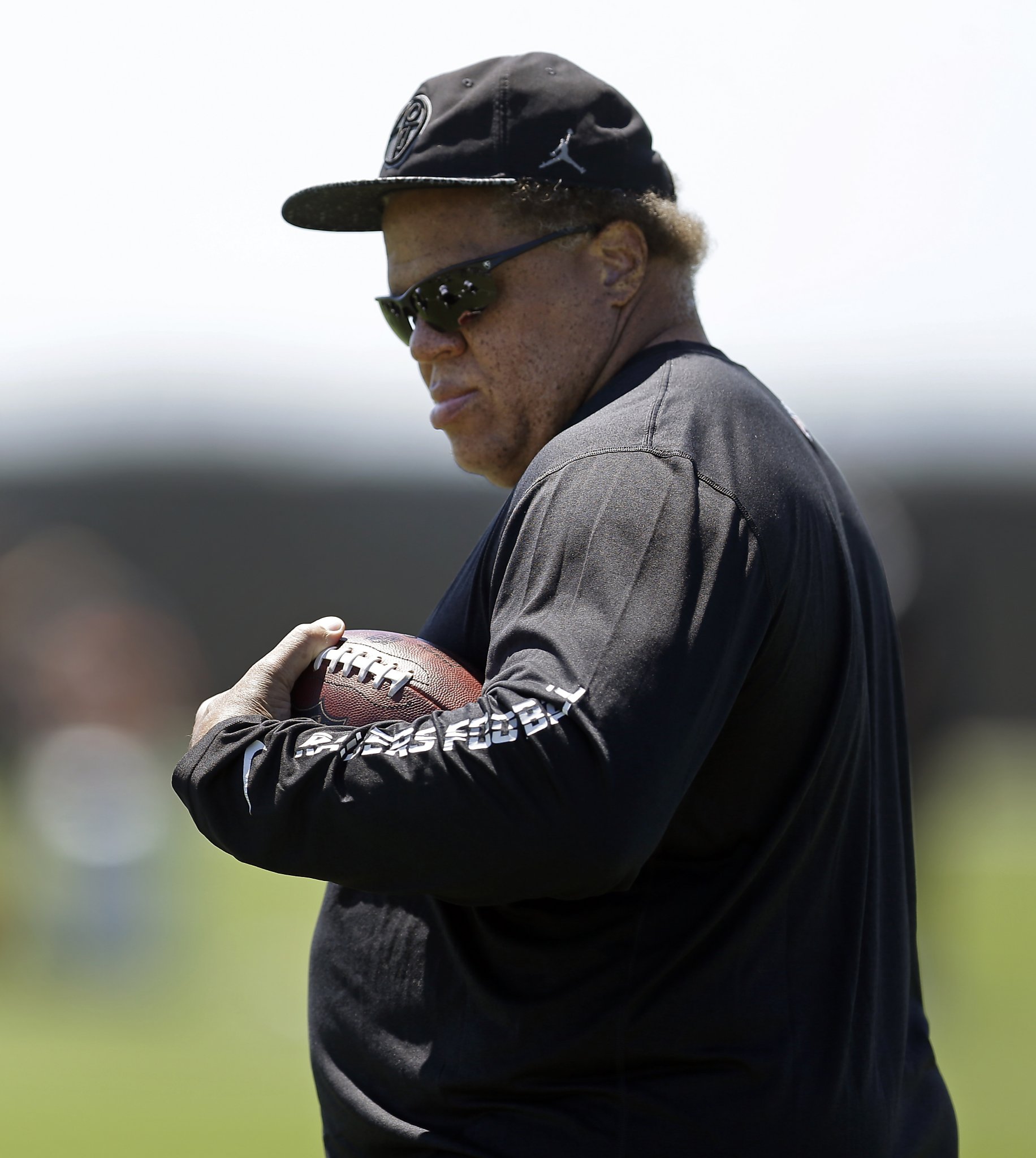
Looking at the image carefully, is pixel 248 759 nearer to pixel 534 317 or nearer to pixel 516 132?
pixel 534 317

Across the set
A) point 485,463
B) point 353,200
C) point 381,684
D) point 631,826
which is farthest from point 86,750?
point 631,826

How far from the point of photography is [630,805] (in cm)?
174

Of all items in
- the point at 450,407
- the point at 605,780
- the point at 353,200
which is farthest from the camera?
the point at 353,200

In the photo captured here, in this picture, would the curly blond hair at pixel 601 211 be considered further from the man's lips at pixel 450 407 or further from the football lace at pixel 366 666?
the football lace at pixel 366 666

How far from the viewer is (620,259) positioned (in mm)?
2537

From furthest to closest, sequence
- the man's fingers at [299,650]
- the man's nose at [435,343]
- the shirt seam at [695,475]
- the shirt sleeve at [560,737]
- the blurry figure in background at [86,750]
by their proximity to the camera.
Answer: the blurry figure in background at [86,750], the man's nose at [435,343], the man's fingers at [299,650], the shirt seam at [695,475], the shirt sleeve at [560,737]

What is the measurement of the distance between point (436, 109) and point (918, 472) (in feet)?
68.7

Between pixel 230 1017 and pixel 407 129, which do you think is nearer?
pixel 407 129

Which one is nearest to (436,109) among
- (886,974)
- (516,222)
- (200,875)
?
(516,222)

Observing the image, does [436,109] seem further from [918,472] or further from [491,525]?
[918,472]

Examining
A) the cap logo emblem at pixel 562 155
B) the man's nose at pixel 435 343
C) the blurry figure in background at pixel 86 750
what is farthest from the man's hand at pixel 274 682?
the blurry figure in background at pixel 86 750

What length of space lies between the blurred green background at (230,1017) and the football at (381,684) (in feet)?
13.0

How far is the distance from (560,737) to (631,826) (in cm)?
15

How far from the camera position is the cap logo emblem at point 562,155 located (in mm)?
2438
